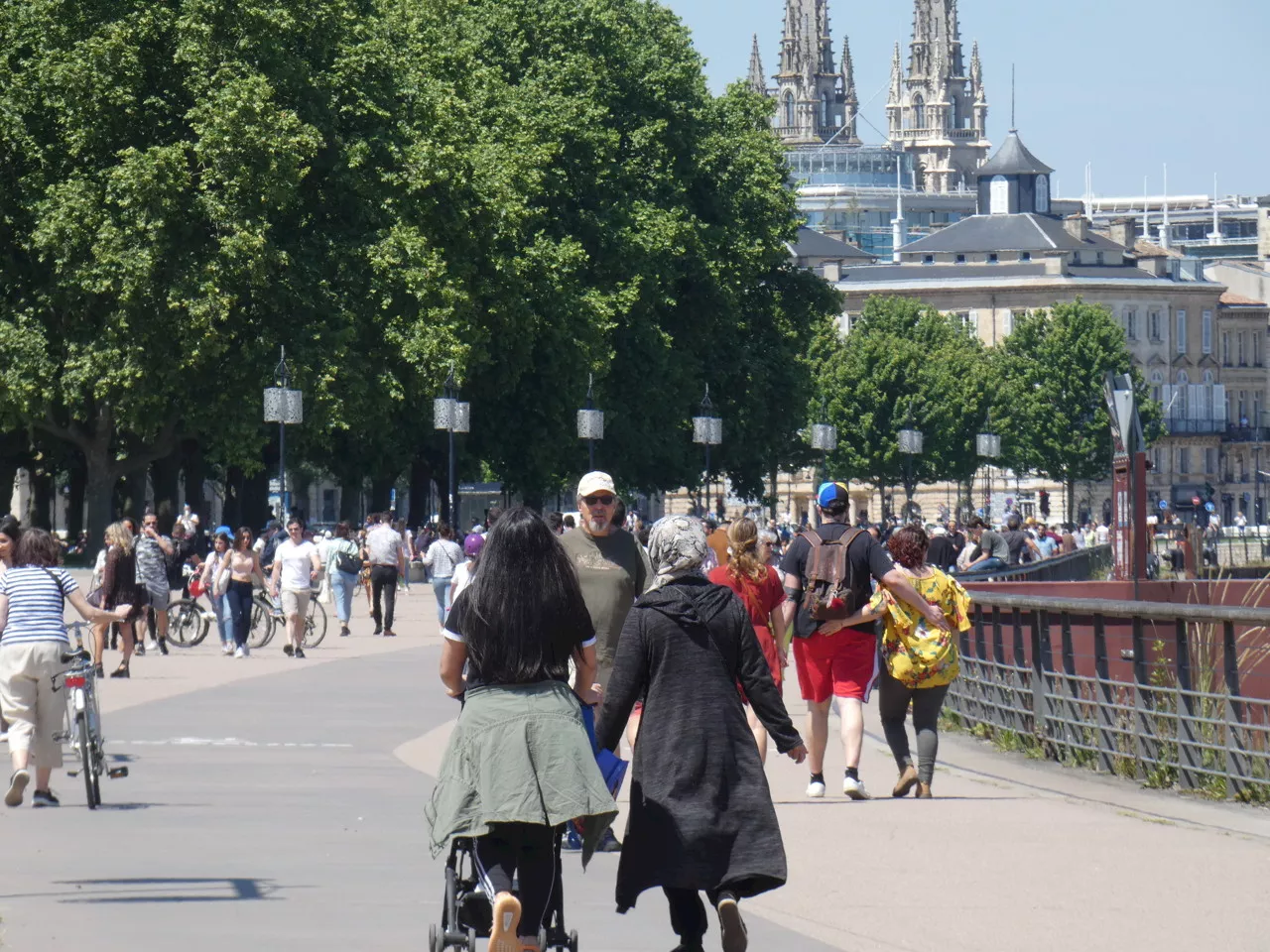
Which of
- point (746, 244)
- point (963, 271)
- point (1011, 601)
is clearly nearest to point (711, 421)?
point (746, 244)

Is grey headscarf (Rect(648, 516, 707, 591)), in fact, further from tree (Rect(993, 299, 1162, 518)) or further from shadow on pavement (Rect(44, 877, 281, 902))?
tree (Rect(993, 299, 1162, 518))

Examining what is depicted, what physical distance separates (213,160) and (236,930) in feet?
124

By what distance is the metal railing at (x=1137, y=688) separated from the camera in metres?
14.1

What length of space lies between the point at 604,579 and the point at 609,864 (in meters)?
1.30

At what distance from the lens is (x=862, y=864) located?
445 inches

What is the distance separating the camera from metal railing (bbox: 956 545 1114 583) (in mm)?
28125

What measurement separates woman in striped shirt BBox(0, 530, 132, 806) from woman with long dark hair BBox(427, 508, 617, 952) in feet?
20.3

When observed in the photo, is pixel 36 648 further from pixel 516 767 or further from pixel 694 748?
pixel 516 767

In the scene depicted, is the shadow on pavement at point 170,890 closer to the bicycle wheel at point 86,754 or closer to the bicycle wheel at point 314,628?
the bicycle wheel at point 86,754

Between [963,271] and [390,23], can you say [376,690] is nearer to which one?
[390,23]

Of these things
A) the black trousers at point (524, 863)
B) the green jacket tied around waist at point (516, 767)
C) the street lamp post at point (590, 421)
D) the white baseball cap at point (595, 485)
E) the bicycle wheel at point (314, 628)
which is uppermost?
the street lamp post at point (590, 421)

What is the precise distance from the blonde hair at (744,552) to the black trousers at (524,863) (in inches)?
245

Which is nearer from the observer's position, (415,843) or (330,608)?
(415,843)

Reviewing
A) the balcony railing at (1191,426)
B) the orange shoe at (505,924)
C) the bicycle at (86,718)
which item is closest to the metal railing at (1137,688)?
the bicycle at (86,718)
